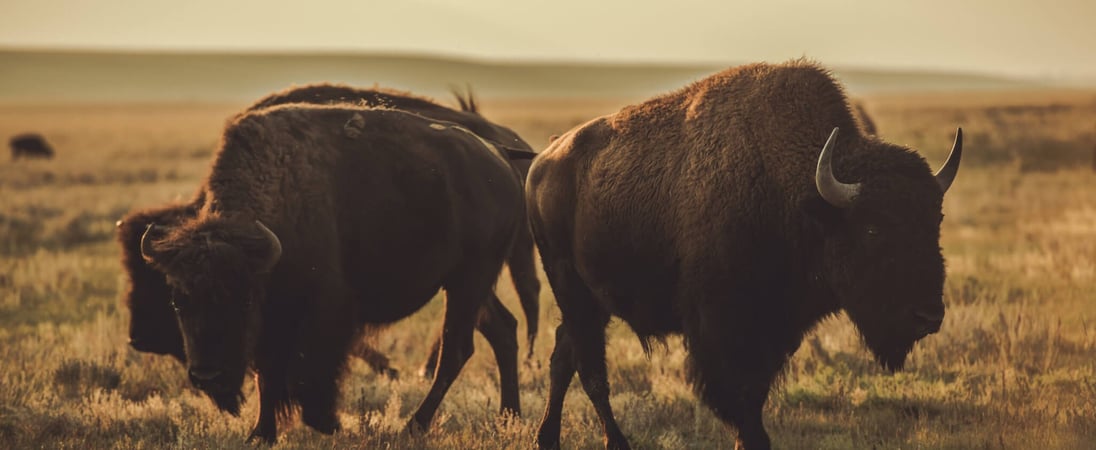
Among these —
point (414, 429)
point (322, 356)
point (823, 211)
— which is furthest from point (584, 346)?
point (823, 211)

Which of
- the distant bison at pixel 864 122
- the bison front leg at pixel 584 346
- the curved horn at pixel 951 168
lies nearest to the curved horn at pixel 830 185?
the curved horn at pixel 951 168

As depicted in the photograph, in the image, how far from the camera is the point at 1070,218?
1998 cm

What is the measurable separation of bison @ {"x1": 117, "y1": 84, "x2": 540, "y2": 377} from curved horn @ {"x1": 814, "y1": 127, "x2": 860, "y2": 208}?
3599 millimetres

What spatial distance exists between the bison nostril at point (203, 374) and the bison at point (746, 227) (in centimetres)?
208

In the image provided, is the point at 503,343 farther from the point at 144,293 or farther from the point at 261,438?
the point at 144,293

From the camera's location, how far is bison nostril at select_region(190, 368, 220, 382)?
247 inches

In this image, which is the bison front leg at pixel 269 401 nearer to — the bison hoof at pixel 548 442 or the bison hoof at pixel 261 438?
the bison hoof at pixel 261 438

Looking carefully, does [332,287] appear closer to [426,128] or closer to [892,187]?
[426,128]

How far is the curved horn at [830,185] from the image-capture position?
17.7 feet

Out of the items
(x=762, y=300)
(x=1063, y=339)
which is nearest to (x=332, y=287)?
(x=762, y=300)

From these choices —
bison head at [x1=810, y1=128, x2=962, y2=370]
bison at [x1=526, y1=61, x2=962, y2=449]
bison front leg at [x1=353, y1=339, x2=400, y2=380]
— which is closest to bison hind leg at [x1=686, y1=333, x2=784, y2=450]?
bison at [x1=526, y1=61, x2=962, y2=449]

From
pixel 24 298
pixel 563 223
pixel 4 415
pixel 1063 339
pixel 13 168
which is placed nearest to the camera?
pixel 563 223

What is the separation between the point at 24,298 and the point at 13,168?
2666 centimetres

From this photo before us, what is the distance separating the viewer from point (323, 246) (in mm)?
6988
